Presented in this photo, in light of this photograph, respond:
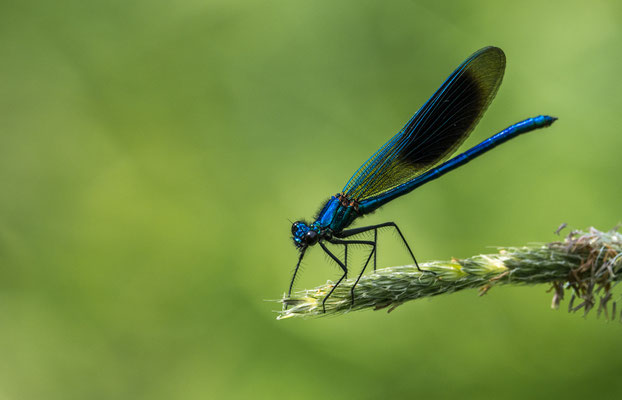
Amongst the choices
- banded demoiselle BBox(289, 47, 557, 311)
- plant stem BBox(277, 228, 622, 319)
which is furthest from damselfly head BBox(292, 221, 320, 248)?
plant stem BBox(277, 228, 622, 319)

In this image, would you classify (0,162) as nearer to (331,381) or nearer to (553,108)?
(331,381)

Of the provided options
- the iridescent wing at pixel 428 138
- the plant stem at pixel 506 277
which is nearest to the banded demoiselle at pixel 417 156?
the iridescent wing at pixel 428 138

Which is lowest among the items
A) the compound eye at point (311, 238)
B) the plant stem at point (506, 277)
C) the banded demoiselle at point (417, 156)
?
the plant stem at point (506, 277)

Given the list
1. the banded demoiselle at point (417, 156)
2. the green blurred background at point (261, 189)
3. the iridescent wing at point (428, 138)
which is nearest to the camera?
the banded demoiselle at point (417, 156)

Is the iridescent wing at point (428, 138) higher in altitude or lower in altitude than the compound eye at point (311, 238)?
higher

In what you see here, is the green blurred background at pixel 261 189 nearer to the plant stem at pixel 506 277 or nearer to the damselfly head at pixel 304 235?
the damselfly head at pixel 304 235

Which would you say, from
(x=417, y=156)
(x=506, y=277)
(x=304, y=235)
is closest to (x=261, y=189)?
(x=304, y=235)

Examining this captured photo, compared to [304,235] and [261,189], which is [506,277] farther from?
[261,189]

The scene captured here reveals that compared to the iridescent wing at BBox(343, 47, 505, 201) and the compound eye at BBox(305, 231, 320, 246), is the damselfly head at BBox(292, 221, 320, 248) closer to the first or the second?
the compound eye at BBox(305, 231, 320, 246)

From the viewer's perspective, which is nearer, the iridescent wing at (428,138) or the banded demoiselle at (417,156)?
the banded demoiselle at (417,156)

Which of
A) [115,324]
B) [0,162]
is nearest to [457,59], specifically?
[115,324]
